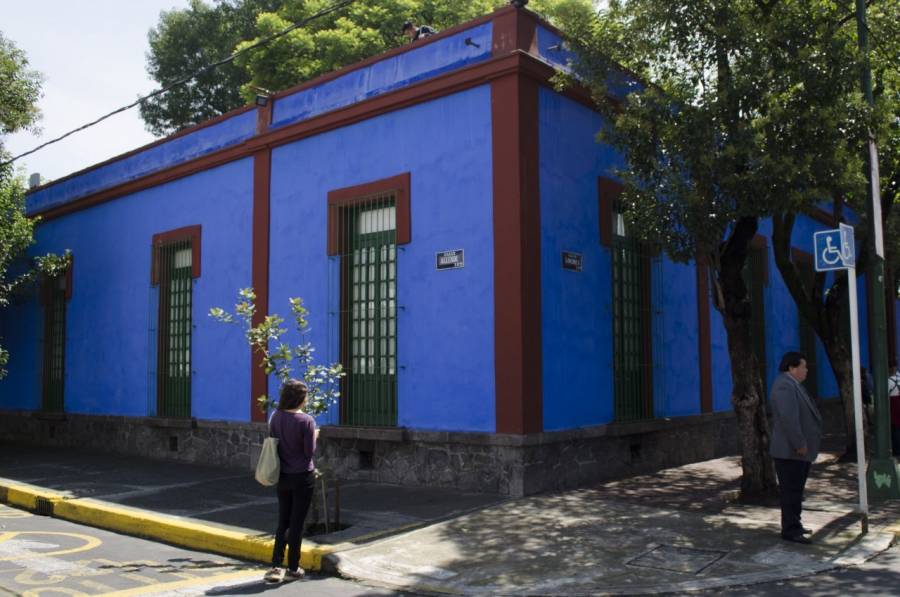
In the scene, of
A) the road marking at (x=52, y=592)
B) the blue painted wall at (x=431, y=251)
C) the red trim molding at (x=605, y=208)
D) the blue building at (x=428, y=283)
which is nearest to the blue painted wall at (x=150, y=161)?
the blue building at (x=428, y=283)

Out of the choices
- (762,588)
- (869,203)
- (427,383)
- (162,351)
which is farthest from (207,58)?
(762,588)

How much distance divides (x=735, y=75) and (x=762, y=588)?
207 inches

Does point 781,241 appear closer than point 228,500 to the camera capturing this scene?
No

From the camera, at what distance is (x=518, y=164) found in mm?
9430

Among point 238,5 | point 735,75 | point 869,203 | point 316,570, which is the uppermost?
point 238,5

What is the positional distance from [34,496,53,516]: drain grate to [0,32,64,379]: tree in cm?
599

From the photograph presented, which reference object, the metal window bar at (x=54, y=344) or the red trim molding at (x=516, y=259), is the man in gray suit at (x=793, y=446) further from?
the metal window bar at (x=54, y=344)

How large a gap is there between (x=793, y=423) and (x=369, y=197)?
20.7 feet

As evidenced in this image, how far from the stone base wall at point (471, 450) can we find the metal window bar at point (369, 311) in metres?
0.47

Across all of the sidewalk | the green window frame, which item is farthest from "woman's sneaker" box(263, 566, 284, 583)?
the green window frame

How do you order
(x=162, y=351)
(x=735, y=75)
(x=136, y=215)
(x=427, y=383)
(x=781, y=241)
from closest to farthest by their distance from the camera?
(x=735, y=75)
(x=427, y=383)
(x=781, y=241)
(x=162, y=351)
(x=136, y=215)

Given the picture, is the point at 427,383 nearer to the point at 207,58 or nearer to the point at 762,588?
the point at 762,588

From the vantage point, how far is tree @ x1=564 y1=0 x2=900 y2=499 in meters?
8.33

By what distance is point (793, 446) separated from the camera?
7.04 m
